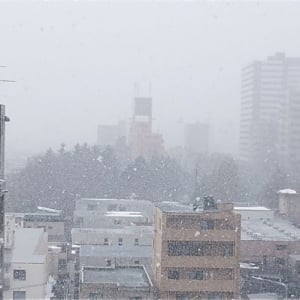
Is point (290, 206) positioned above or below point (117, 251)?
above

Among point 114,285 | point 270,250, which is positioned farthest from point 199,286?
point 270,250

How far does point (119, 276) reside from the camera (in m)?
4.08

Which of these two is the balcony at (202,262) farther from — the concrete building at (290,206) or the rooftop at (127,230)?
the concrete building at (290,206)

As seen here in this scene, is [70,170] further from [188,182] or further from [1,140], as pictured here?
[1,140]

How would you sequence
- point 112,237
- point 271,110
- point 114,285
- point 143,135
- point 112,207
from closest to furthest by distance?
point 114,285 < point 112,237 < point 112,207 < point 271,110 < point 143,135

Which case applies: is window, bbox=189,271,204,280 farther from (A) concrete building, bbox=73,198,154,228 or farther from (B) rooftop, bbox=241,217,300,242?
(A) concrete building, bbox=73,198,154,228

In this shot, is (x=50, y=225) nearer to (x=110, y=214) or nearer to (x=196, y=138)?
(x=110, y=214)

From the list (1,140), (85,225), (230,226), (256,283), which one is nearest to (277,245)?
(256,283)

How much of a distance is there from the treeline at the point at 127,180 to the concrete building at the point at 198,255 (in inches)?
244

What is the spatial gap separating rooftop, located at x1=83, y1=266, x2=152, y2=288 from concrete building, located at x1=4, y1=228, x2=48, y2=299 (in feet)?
1.01

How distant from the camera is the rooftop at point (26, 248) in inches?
169

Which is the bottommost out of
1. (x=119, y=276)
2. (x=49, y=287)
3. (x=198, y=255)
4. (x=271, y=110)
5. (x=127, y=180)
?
(x=49, y=287)

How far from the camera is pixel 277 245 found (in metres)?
6.11

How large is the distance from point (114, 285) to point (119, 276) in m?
0.39
